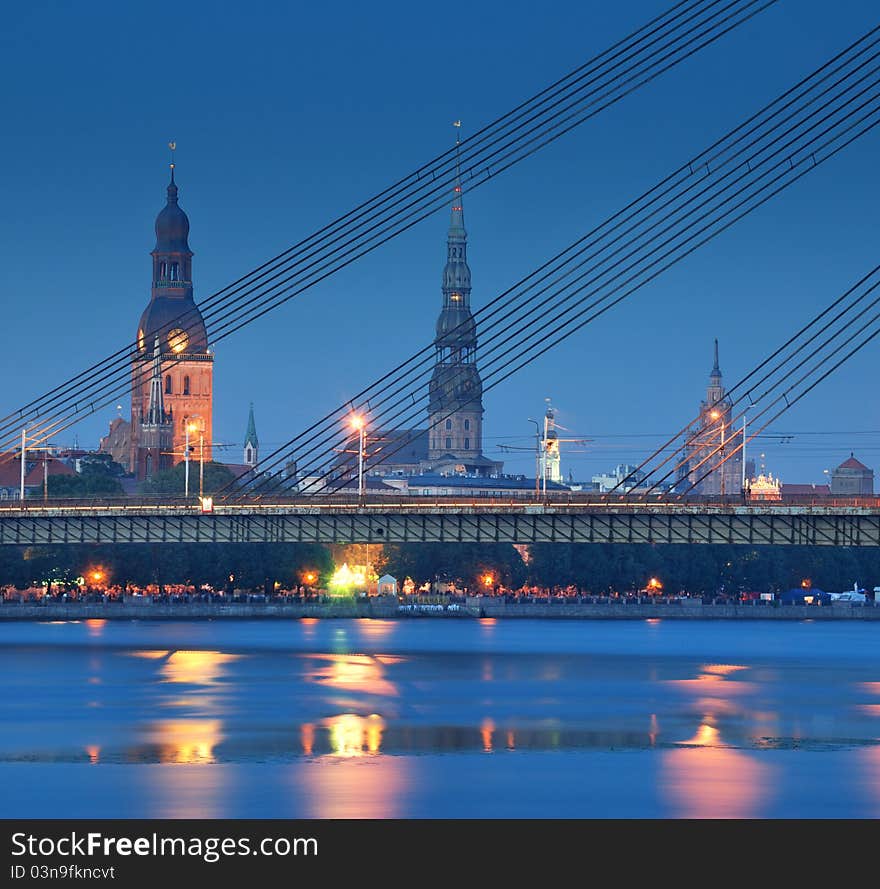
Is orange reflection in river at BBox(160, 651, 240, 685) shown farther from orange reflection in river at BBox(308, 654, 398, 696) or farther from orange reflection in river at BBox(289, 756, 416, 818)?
orange reflection in river at BBox(289, 756, 416, 818)

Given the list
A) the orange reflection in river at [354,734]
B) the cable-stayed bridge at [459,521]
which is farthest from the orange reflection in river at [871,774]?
the cable-stayed bridge at [459,521]

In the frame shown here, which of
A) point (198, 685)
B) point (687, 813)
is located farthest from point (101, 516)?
point (687, 813)

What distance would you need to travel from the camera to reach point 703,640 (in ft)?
396

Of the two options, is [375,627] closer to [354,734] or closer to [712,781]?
[354,734]

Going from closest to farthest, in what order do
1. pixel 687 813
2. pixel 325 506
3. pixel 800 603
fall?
pixel 687 813, pixel 325 506, pixel 800 603

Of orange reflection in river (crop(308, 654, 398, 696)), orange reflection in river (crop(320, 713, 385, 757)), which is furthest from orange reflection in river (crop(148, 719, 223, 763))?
orange reflection in river (crop(308, 654, 398, 696))

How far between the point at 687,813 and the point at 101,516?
56.4 meters

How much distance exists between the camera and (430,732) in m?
56.4

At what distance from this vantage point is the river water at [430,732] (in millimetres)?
42750
